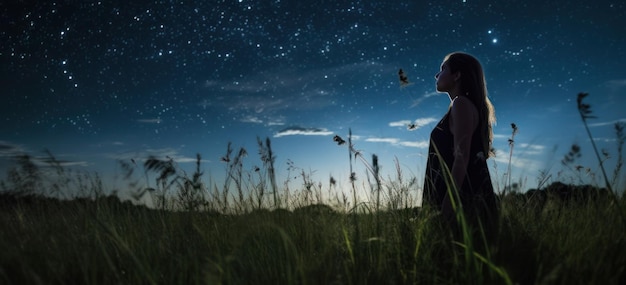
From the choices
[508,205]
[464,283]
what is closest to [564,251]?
[464,283]

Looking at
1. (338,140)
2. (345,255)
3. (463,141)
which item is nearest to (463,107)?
(463,141)

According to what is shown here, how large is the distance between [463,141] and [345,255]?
1383 mm

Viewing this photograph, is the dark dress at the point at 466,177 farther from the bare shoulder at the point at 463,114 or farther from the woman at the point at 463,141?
the bare shoulder at the point at 463,114

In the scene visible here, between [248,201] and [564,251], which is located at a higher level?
[248,201]

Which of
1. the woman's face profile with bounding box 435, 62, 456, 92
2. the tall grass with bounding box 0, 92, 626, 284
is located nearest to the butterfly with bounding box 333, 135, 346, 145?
the tall grass with bounding box 0, 92, 626, 284

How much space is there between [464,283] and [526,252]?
24.1 inches

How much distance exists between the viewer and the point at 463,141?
3.25 m

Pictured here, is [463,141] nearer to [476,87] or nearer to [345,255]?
[476,87]

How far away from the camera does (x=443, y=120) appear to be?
374 centimetres

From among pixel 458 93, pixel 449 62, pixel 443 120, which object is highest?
pixel 449 62

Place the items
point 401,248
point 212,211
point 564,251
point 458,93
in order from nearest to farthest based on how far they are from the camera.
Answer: point 564,251 < point 401,248 < point 458,93 < point 212,211

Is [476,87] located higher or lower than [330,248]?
higher

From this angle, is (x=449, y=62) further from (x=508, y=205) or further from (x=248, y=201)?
(x=248, y=201)

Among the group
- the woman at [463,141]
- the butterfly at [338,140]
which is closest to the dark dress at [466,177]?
the woman at [463,141]
